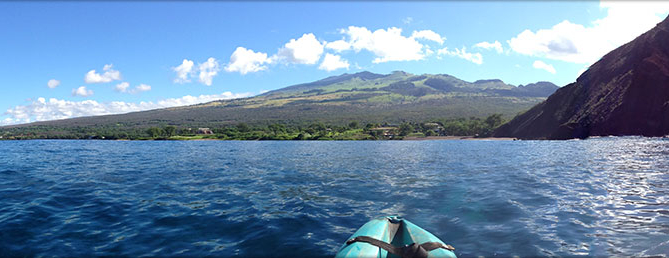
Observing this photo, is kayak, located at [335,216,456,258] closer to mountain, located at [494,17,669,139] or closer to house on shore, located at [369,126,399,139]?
mountain, located at [494,17,669,139]

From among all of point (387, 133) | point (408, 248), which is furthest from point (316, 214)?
point (387, 133)

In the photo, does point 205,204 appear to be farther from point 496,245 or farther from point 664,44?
point 664,44

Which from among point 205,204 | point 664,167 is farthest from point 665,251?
point 664,167

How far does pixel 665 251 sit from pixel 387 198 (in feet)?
36.7

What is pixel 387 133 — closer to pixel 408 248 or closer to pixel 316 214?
pixel 316 214

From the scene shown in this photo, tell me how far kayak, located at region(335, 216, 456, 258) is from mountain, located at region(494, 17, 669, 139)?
4755 inches

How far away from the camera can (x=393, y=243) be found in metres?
9.45

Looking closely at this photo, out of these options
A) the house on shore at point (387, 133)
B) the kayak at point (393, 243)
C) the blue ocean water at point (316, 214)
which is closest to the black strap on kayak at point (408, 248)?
the kayak at point (393, 243)

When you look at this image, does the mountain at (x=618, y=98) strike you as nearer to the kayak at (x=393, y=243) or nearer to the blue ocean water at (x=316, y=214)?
the blue ocean water at (x=316, y=214)

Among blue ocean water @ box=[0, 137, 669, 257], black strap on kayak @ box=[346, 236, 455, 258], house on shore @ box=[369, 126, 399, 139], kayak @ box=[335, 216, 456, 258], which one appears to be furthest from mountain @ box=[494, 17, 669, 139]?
black strap on kayak @ box=[346, 236, 455, 258]

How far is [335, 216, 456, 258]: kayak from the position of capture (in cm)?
816

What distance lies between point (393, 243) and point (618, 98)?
12972cm

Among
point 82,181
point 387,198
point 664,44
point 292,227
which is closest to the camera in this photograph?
point 292,227

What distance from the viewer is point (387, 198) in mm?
18688
